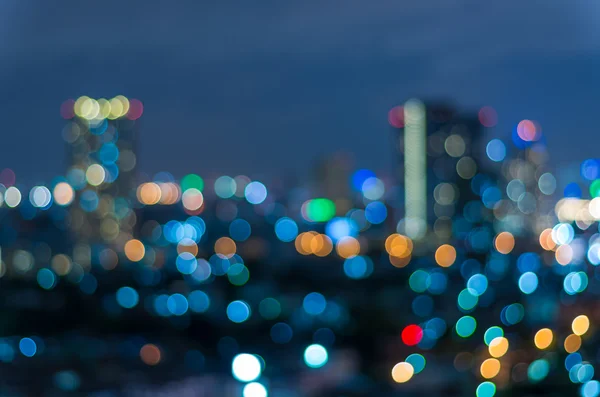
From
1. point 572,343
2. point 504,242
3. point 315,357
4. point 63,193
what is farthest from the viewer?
point 63,193

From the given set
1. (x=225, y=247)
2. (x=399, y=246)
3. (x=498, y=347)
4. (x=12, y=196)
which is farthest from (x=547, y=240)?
(x=498, y=347)

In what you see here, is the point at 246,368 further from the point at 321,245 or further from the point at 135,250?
the point at 321,245

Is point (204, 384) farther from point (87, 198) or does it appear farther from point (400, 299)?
point (87, 198)

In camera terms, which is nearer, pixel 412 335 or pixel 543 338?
pixel 543 338

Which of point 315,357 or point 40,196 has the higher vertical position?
point 40,196

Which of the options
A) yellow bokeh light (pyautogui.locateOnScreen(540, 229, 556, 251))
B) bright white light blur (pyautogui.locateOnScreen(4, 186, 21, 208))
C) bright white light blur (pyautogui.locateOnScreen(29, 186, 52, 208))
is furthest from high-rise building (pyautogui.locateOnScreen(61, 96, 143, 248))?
yellow bokeh light (pyautogui.locateOnScreen(540, 229, 556, 251))

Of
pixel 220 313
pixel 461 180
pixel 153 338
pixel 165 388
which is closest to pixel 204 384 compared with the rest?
pixel 165 388

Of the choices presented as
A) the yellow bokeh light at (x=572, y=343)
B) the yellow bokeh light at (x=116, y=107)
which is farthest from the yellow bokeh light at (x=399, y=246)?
the yellow bokeh light at (x=572, y=343)

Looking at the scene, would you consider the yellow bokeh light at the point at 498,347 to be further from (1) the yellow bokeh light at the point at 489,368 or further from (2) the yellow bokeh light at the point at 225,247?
(2) the yellow bokeh light at the point at 225,247
